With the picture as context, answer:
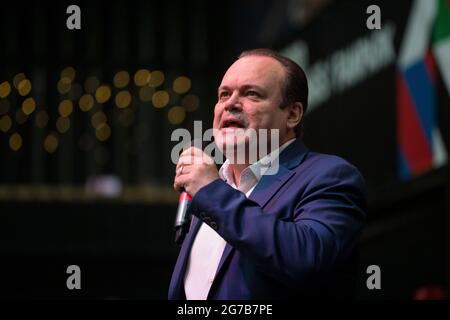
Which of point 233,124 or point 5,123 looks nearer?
point 233,124

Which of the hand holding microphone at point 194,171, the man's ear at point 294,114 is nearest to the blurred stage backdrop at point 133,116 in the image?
the man's ear at point 294,114

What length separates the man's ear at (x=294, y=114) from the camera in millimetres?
2289

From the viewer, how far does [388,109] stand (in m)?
6.45

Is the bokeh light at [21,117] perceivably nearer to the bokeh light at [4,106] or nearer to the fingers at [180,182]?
the bokeh light at [4,106]

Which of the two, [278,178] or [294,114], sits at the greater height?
[294,114]

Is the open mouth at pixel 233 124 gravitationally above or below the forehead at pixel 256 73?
below

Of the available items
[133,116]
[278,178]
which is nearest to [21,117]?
[133,116]

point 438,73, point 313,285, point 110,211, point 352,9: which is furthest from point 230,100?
point 110,211

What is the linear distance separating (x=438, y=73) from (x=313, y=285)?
12.5 ft

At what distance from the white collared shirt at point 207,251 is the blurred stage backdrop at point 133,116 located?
14.0 ft

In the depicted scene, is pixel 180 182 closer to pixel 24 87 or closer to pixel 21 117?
pixel 21 117

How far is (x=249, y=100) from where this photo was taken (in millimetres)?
2205

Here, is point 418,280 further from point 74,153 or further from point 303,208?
point 74,153

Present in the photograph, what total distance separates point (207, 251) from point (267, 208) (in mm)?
194
